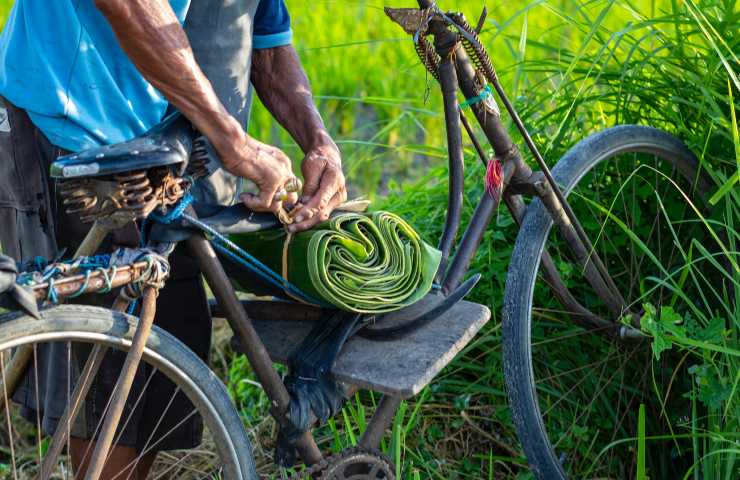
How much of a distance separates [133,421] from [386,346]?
0.54 m

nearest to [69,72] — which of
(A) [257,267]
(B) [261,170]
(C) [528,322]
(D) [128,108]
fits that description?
(D) [128,108]

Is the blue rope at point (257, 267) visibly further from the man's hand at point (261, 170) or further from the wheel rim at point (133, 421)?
the wheel rim at point (133, 421)

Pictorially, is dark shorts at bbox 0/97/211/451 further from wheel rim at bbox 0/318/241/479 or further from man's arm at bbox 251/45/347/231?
man's arm at bbox 251/45/347/231

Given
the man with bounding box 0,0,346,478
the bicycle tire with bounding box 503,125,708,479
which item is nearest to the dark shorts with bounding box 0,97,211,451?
the man with bounding box 0,0,346,478

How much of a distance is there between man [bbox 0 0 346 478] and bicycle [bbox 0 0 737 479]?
6 centimetres

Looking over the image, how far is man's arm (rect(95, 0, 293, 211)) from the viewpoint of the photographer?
160 cm

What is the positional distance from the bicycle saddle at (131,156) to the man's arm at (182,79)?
6 cm

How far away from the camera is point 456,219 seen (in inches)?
85.7

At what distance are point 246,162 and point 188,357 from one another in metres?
0.34

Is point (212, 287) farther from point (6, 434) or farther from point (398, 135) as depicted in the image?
point (398, 135)

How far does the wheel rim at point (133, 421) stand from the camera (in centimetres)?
163

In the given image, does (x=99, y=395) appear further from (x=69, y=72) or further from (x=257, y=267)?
(x=69, y=72)

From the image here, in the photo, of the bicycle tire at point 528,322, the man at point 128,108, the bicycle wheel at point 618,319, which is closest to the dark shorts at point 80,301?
the man at point 128,108

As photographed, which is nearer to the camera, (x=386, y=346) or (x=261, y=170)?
(x=261, y=170)
